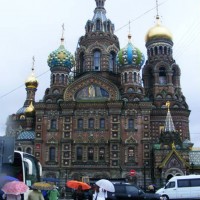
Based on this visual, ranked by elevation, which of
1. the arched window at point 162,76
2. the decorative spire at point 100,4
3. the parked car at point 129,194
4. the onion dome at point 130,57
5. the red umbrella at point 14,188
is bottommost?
the parked car at point 129,194

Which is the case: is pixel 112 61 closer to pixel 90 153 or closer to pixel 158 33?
pixel 158 33

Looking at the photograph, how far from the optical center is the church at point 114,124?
3791cm

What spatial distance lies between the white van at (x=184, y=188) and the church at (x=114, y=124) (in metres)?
14.5

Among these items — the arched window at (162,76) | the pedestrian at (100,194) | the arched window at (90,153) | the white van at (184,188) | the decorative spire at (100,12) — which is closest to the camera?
the pedestrian at (100,194)

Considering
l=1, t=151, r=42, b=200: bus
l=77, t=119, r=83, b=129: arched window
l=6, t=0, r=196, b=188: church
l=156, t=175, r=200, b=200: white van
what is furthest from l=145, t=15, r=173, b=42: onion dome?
l=1, t=151, r=42, b=200: bus

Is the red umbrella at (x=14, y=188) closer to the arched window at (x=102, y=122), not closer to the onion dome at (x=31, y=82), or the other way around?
the arched window at (x=102, y=122)

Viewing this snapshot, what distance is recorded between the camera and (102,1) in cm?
5103

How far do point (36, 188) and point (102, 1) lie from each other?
44779 mm

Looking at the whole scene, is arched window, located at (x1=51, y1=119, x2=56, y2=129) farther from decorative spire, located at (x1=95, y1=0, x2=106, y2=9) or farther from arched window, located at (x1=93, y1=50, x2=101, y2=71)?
decorative spire, located at (x1=95, y1=0, x2=106, y2=9)

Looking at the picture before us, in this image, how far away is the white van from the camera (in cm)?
2070

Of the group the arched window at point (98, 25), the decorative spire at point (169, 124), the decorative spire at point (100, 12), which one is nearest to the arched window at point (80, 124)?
the decorative spire at point (169, 124)

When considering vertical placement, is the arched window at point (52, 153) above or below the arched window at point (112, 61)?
below

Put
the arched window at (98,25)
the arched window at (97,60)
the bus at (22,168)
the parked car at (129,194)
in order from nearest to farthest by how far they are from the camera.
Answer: the bus at (22,168), the parked car at (129,194), the arched window at (97,60), the arched window at (98,25)

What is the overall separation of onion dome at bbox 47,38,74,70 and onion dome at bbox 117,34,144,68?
5829mm
